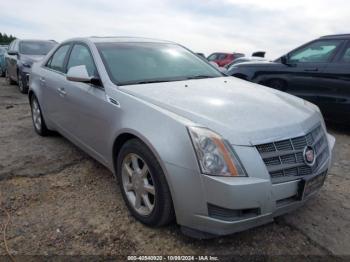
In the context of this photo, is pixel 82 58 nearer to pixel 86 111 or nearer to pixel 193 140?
pixel 86 111

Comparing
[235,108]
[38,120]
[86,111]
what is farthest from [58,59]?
[235,108]

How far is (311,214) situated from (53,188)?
2440 mm

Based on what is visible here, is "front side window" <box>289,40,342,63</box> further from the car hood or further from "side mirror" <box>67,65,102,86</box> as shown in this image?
"side mirror" <box>67,65,102,86</box>

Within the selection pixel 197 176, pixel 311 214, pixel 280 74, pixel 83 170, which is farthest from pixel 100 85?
pixel 280 74

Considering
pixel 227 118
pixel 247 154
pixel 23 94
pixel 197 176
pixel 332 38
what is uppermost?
pixel 332 38

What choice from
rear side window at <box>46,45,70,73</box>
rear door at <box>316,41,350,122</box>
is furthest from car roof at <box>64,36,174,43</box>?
rear door at <box>316,41,350,122</box>

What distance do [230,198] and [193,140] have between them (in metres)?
0.44

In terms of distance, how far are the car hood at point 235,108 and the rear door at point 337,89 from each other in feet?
8.01

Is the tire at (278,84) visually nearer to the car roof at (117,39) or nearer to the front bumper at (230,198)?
the car roof at (117,39)

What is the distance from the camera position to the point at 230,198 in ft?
7.13

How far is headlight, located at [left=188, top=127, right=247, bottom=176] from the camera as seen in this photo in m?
2.20

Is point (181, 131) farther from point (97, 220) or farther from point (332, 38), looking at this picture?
point (332, 38)

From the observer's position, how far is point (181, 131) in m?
2.31

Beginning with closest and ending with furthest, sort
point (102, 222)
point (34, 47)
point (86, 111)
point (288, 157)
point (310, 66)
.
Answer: point (288, 157) < point (102, 222) < point (86, 111) < point (310, 66) < point (34, 47)
